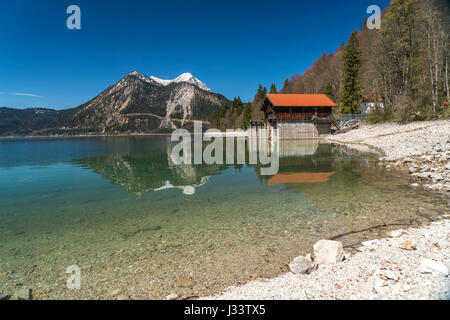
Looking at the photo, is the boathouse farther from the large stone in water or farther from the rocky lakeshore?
the large stone in water

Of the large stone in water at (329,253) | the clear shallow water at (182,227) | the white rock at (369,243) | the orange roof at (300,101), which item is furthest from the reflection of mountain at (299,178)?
the orange roof at (300,101)

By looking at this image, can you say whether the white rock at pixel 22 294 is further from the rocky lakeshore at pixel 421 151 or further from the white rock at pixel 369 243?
the rocky lakeshore at pixel 421 151

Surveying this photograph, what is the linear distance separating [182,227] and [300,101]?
4198 centimetres

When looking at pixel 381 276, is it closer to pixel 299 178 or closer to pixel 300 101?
pixel 299 178

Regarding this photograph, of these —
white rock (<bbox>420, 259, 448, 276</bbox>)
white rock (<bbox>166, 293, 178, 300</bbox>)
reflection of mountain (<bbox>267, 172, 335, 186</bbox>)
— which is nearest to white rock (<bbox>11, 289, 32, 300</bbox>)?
white rock (<bbox>166, 293, 178, 300</bbox>)

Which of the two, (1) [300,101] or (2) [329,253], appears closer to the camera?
(2) [329,253]

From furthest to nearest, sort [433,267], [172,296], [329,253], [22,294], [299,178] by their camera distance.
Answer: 1. [299,178]
2. [329,253]
3. [22,294]
4. [172,296]
5. [433,267]

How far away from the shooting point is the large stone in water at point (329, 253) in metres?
4.41

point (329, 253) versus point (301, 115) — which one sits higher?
point (301, 115)

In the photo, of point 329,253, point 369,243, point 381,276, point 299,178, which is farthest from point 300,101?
point 381,276

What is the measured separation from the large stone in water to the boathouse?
39319 mm

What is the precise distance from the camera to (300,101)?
43.1 m
